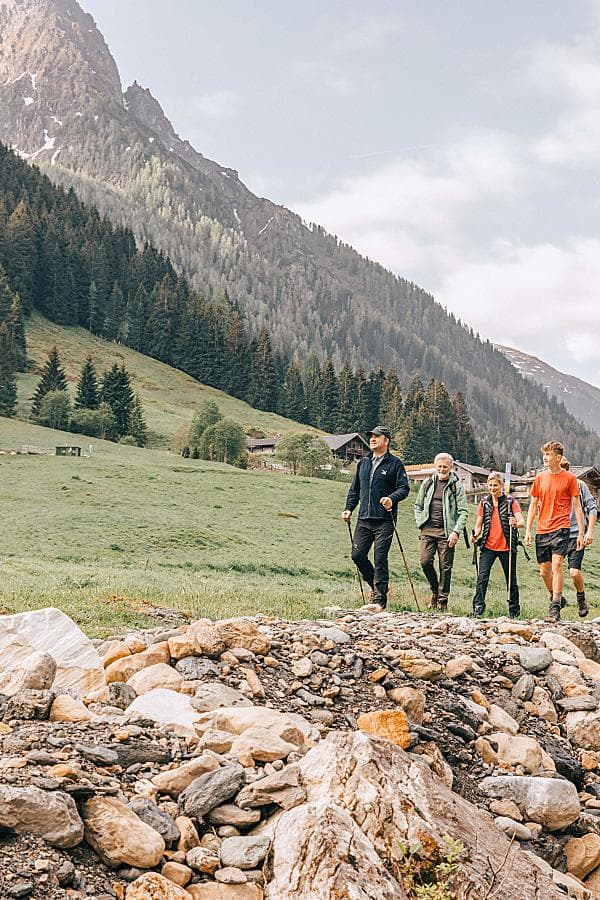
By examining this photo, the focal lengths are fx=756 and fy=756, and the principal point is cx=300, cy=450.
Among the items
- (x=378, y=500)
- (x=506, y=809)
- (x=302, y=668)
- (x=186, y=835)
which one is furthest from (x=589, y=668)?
(x=186, y=835)

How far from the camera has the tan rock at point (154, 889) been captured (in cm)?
345

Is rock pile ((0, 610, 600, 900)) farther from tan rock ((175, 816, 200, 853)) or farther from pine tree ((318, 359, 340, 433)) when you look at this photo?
pine tree ((318, 359, 340, 433))

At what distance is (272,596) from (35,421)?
6835 cm

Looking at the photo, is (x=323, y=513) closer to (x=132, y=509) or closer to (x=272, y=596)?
(x=132, y=509)

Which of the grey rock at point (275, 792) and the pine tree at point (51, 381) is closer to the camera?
the grey rock at point (275, 792)

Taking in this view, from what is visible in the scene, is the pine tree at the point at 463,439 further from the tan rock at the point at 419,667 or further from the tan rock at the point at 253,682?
the tan rock at the point at 253,682

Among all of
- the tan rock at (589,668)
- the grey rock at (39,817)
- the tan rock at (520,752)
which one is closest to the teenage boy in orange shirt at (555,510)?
the tan rock at (589,668)

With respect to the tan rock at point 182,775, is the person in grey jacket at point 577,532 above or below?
above

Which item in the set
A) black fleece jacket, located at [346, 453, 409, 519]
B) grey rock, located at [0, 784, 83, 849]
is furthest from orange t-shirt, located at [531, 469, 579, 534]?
grey rock, located at [0, 784, 83, 849]

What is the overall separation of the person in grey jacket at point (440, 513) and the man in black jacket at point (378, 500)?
3.39 feet

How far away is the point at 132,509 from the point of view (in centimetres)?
3525

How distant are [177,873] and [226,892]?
0.85ft

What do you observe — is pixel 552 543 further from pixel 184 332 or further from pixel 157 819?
pixel 184 332

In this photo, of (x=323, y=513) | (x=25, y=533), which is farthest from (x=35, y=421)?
(x=25, y=533)
